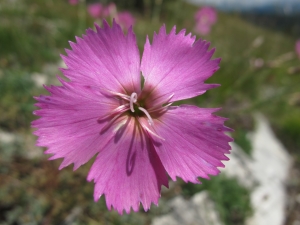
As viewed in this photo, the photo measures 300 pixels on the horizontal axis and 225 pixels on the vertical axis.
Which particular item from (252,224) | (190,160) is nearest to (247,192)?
(252,224)

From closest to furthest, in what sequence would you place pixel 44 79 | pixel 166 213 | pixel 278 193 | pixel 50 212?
pixel 50 212, pixel 166 213, pixel 278 193, pixel 44 79

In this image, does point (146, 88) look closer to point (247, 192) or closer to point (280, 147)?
point (247, 192)

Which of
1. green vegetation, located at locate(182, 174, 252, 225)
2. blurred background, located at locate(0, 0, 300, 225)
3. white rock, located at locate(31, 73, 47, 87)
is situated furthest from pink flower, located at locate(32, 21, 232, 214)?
white rock, located at locate(31, 73, 47, 87)

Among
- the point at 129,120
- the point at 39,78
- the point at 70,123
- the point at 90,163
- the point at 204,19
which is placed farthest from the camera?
the point at 204,19

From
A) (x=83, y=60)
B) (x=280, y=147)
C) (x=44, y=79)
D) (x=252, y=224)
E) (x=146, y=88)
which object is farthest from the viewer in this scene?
(x=280, y=147)

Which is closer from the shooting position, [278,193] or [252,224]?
[252,224]

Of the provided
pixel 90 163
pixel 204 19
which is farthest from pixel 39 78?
pixel 204 19

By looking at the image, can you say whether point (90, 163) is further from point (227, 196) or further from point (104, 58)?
point (104, 58)
